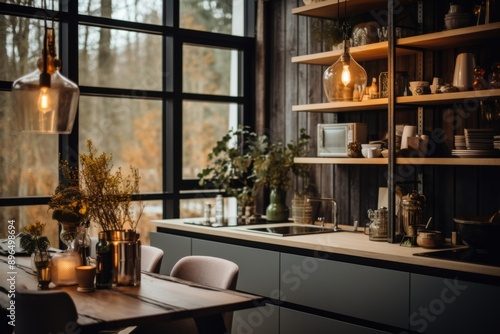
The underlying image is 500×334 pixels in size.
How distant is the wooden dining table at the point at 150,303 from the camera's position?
2.40 metres

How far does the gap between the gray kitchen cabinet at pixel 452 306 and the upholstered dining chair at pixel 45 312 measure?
160 centimetres

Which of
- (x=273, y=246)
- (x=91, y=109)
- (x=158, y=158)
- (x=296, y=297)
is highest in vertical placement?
(x=91, y=109)

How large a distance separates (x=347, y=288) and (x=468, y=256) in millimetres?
631

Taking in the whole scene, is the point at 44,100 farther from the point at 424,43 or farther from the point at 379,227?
the point at 424,43

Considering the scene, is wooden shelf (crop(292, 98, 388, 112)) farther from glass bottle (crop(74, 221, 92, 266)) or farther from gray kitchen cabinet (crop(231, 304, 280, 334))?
glass bottle (crop(74, 221, 92, 266))

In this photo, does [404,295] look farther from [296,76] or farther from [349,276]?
[296,76]

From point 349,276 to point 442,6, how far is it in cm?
172

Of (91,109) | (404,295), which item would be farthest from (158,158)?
(404,295)

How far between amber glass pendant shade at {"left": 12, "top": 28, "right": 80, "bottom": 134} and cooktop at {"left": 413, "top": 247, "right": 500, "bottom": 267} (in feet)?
5.92

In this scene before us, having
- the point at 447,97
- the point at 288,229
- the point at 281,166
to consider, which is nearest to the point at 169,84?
the point at 281,166

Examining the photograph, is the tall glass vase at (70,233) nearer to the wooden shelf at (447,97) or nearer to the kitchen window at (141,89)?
the kitchen window at (141,89)

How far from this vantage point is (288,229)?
Result: 14.3 feet

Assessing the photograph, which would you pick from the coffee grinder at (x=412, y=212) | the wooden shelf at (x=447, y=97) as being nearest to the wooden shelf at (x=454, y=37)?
the wooden shelf at (x=447, y=97)

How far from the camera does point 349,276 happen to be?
349cm
